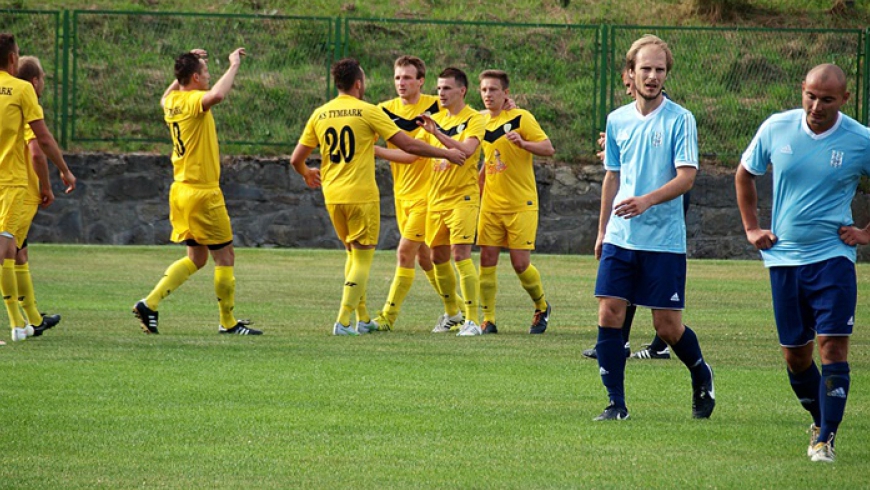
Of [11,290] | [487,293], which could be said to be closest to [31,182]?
[11,290]

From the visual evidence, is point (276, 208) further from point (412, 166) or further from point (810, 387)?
point (810, 387)

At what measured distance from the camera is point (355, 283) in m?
11.8

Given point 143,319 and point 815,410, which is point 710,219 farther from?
point 815,410

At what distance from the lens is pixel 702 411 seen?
761 centimetres

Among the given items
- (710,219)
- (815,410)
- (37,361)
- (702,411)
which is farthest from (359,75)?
(710,219)

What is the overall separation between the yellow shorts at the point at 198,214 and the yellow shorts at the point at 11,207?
134 centimetres

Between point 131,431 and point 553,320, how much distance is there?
691 centimetres

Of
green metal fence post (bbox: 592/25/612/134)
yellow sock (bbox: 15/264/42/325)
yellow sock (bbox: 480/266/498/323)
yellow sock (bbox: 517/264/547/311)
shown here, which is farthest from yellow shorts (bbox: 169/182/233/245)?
green metal fence post (bbox: 592/25/612/134)

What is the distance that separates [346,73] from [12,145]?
2810 millimetres

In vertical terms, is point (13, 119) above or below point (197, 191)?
above

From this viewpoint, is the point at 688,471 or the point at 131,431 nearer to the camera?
the point at 688,471

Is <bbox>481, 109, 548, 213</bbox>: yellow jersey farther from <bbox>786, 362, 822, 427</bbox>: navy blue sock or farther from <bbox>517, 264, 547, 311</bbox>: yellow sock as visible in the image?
<bbox>786, 362, 822, 427</bbox>: navy blue sock

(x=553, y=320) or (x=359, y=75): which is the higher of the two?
(x=359, y=75)

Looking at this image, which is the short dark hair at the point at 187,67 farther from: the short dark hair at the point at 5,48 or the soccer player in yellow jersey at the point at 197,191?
the short dark hair at the point at 5,48
